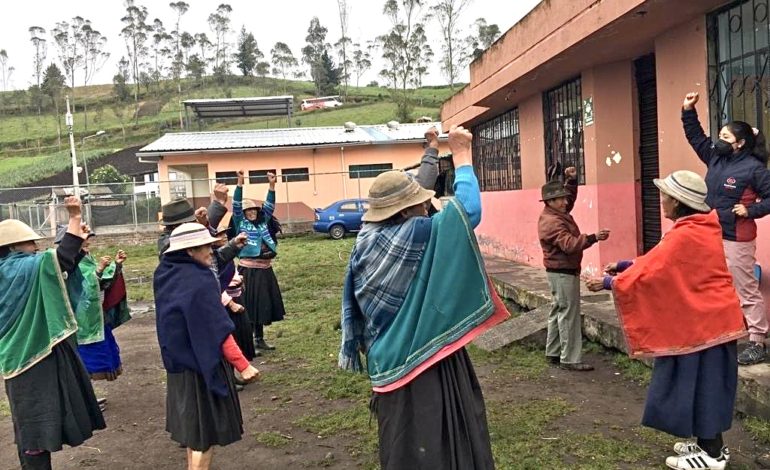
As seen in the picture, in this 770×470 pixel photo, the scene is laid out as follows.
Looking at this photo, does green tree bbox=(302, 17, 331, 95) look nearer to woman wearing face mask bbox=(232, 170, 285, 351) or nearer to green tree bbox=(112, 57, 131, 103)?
green tree bbox=(112, 57, 131, 103)

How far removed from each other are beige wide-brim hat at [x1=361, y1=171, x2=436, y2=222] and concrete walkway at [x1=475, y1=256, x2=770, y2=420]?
2925mm

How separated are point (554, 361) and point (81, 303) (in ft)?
13.9

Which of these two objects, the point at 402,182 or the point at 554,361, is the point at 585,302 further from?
the point at 402,182

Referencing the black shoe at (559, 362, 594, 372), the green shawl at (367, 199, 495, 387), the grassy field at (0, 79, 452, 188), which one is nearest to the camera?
the green shawl at (367, 199, 495, 387)

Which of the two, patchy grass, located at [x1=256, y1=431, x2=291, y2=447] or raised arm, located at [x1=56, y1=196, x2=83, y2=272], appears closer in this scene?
raised arm, located at [x1=56, y1=196, x2=83, y2=272]

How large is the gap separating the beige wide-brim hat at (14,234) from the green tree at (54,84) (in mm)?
66623

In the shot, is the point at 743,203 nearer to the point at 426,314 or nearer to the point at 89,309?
the point at 426,314

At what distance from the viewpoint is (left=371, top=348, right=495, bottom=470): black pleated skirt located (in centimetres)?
286

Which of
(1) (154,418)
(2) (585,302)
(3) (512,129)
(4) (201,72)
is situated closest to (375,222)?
(1) (154,418)

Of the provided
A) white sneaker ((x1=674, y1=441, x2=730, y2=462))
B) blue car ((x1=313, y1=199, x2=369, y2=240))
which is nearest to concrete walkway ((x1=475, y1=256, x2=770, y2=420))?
white sneaker ((x1=674, y1=441, x2=730, y2=462))

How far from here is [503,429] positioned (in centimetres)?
460

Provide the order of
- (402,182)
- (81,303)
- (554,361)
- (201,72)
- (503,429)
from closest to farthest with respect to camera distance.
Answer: (402,182)
(503,429)
(81,303)
(554,361)
(201,72)

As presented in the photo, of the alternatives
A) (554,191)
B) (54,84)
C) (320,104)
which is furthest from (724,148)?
(54,84)

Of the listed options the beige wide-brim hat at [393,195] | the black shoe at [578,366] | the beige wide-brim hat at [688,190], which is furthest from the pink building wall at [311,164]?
the beige wide-brim hat at [393,195]
